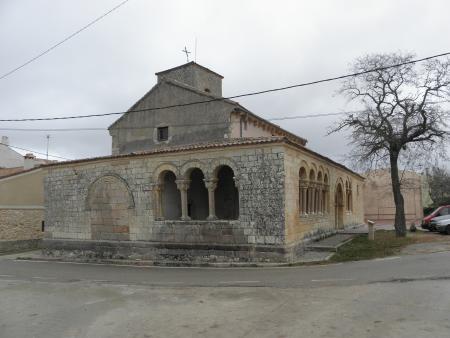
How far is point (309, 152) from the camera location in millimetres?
18484

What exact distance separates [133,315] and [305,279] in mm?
5139

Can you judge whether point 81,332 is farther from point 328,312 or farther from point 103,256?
point 103,256

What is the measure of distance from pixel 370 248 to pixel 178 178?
8242 mm

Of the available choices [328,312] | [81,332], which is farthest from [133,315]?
[328,312]

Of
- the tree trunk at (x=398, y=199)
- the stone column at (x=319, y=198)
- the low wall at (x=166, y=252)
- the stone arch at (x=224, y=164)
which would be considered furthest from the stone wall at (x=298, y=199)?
the tree trunk at (x=398, y=199)

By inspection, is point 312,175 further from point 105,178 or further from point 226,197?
point 105,178

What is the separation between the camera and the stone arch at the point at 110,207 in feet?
64.3

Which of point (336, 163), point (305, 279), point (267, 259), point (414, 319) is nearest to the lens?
point (414, 319)

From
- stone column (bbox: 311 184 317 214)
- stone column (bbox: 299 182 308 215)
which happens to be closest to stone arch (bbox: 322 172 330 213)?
stone column (bbox: 311 184 317 214)

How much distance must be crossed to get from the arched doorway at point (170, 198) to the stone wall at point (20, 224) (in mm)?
12393

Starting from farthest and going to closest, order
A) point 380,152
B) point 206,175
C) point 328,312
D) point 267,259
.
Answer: point 380,152 → point 206,175 → point 267,259 → point 328,312

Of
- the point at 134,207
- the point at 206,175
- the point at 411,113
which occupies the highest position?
the point at 411,113

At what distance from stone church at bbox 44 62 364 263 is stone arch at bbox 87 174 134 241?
0.15 feet

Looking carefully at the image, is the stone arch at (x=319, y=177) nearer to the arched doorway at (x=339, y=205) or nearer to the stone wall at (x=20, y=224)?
the arched doorway at (x=339, y=205)
